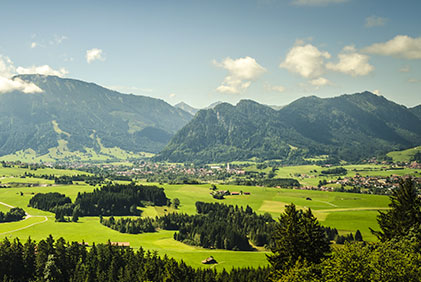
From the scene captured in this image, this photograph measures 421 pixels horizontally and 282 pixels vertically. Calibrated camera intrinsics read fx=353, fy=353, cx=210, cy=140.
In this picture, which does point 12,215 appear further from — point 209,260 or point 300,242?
point 300,242

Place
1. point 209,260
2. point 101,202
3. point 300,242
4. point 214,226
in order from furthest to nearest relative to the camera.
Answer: point 101,202, point 214,226, point 209,260, point 300,242

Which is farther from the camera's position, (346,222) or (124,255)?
(346,222)

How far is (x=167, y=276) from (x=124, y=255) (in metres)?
22.2

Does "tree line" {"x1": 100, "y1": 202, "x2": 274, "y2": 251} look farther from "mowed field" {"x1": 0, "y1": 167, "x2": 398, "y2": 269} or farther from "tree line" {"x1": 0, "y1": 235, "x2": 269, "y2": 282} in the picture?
"tree line" {"x1": 0, "y1": 235, "x2": 269, "y2": 282}

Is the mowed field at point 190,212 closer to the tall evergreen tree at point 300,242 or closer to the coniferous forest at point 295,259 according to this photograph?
the coniferous forest at point 295,259

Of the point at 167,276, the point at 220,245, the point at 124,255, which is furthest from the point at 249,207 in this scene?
the point at 167,276

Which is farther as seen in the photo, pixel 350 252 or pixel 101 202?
pixel 101 202

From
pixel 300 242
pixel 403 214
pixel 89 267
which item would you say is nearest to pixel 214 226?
pixel 89 267

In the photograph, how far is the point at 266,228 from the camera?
444 feet

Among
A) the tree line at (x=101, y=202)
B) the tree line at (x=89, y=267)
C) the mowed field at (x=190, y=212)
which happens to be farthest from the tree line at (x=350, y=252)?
the tree line at (x=101, y=202)

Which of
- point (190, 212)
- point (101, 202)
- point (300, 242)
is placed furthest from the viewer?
point (101, 202)

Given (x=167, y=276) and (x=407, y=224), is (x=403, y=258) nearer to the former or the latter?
(x=407, y=224)

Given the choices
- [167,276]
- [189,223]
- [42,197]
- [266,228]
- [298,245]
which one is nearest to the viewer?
[298,245]

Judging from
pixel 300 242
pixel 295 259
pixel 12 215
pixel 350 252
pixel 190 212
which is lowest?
pixel 12 215
